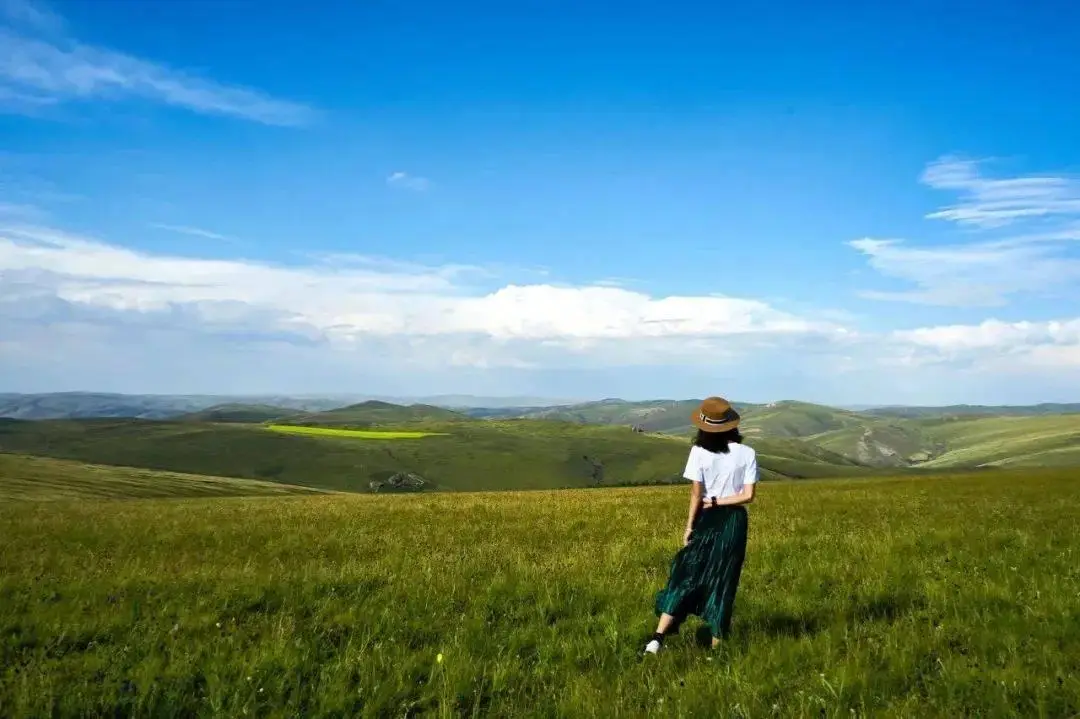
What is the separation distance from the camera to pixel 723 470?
8.38 metres

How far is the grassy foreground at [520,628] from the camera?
6.02m

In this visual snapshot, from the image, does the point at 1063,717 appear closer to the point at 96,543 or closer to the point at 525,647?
the point at 525,647

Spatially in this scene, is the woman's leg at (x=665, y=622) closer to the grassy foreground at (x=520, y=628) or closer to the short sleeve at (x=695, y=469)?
the grassy foreground at (x=520, y=628)

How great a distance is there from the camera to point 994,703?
5742mm

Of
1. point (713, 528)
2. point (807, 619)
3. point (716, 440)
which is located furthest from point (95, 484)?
point (807, 619)

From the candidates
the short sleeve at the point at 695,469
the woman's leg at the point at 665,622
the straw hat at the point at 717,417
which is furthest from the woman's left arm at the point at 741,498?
the woman's leg at the point at 665,622

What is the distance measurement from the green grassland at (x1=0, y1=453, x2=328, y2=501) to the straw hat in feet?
176

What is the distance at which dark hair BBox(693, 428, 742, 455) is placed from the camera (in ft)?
27.7

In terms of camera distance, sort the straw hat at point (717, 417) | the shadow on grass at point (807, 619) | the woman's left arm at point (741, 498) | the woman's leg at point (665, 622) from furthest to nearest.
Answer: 1. the straw hat at point (717, 417)
2. the woman's left arm at point (741, 498)
3. the shadow on grass at point (807, 619)
4. the woman's leg at point (665, 622)

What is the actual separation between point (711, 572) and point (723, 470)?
1150 millimetres

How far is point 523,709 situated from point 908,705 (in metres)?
3.02

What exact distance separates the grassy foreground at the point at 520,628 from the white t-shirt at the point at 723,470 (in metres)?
1.62

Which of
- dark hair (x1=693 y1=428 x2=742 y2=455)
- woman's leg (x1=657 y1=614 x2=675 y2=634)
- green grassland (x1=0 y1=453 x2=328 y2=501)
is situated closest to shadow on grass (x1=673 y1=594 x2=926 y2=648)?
woman's leg (x1=657 y1=614 x2=675 y2=634)

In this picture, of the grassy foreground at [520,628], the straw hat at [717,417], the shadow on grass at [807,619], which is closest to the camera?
the grassy foreground at [520,628]
